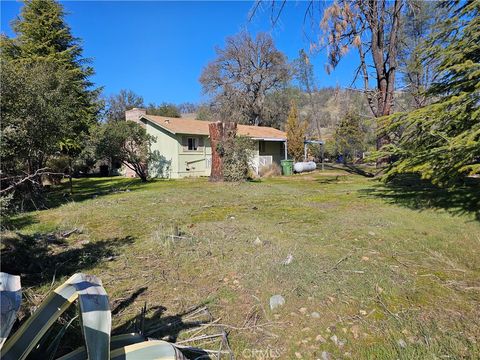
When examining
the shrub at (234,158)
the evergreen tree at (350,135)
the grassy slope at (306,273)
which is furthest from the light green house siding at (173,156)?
the grassy slope at (306,273)

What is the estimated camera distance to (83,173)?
28.3 meters

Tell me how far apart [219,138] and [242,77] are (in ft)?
75.8

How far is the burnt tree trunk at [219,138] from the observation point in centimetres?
1522

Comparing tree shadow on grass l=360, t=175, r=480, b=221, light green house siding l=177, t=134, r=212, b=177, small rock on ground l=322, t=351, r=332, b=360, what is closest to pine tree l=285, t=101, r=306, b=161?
light green house siding l=177, t=134, r=212, b=177

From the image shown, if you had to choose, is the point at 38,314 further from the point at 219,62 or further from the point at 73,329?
the point at 219,62

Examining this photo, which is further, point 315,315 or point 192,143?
point 192,143

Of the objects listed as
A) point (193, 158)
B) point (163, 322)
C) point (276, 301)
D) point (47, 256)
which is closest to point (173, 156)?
point (193, 158)

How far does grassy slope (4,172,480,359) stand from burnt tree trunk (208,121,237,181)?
887 centimetres

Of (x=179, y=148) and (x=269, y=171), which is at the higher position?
(x=179, y=148)

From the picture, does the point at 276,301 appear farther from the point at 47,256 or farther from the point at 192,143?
the point at 192,143

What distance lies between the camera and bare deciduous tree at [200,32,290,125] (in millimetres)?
36125

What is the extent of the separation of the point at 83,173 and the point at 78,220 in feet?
79.4

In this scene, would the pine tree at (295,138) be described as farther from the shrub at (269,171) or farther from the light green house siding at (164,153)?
the light green house siding at (164,153)

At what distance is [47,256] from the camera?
403 centimetres
